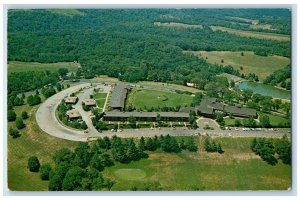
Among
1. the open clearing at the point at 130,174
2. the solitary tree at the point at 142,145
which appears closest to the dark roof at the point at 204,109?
the solitary tree at the point at 142,145

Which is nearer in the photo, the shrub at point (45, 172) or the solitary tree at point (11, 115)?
the shrub at point (45, 172)

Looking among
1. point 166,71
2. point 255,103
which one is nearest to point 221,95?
point 255,103

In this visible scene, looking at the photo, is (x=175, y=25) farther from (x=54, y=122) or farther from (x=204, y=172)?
(x=204, y=172)

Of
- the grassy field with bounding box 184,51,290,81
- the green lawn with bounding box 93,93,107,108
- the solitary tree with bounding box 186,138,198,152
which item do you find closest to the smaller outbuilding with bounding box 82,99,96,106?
the green lawn with bounding box 93,93,107,108

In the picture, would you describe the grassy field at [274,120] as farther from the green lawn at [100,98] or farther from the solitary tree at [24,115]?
the solitary tree at [24,115]
